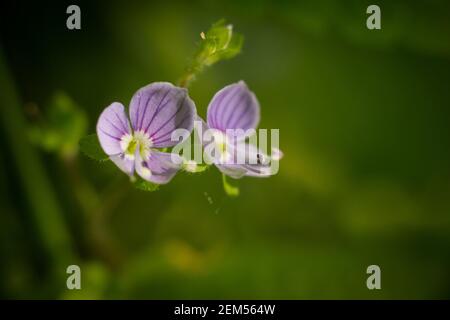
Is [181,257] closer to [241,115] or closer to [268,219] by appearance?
[268,219]

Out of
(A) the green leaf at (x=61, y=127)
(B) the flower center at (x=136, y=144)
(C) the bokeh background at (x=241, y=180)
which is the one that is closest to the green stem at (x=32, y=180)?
(C) the bokeh background at (x=241, y=180)

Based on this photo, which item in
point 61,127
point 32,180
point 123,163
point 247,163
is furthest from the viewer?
point 32,180

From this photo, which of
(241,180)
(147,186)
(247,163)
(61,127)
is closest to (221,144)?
(247,163)

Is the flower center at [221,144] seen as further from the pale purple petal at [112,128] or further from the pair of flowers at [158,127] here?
the pale purple petal at [112,128]

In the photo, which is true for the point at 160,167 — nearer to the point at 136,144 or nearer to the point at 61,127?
the point at 136,144

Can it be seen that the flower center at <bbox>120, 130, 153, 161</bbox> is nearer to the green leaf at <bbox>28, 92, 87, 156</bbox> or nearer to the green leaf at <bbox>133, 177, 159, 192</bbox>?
the green leaf at <bbox>133, 177, 159, 192</bbox>

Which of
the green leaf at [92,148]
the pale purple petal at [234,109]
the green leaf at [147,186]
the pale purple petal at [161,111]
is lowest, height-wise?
the green leaf at [147,186]

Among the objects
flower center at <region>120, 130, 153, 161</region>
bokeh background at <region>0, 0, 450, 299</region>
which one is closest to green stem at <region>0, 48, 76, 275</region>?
bokeh background at <region>0, 0, 450, 299</region>

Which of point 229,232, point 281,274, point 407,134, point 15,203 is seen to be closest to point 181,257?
point 229,232
